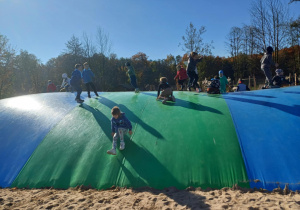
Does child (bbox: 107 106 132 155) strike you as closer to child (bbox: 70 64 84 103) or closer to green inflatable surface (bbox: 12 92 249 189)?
green inflatable surface (bbox: 12 92 249 189)

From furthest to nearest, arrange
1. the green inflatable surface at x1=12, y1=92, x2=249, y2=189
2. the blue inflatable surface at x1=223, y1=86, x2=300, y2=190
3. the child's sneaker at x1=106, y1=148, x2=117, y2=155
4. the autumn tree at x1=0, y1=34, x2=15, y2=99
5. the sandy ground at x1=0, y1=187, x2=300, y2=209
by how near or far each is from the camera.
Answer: the autumn tree at x1=0, y1=34, x2=15, y2=99 → the child's sneaker at x1=106, y1=148, x2=117, y2=155 → the green inflatable surface at x1=12, y1=92, x2=249, y2=189 → the blue inflatable surface at x1=223, y1=86, x2=300, y2=190 → the sandy ground at x1=0, y1=187, x2=300, y2=209

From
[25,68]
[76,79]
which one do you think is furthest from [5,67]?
[76,79]

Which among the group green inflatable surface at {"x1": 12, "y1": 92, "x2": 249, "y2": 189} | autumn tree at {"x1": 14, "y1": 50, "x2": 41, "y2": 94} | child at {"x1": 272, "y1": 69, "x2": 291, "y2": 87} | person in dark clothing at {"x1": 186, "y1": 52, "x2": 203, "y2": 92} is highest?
autumn tree at {"x1": 14, "y1": 50, "x2": 41, "y2": 94}

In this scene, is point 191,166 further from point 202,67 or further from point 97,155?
point 202,67

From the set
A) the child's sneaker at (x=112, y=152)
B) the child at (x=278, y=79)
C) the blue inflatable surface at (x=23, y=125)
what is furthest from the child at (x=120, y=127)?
the child at (x=278, y=79)

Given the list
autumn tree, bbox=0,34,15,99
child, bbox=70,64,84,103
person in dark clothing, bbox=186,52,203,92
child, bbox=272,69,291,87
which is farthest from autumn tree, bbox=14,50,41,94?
child, bbox=272,69,291,87

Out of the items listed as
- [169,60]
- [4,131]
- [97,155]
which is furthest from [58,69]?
[97,155]

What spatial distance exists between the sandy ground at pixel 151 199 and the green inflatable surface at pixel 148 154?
0.71ft

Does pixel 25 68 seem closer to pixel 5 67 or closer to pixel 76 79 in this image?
pixel 5 67

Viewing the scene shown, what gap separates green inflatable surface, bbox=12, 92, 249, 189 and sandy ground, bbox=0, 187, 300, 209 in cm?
22

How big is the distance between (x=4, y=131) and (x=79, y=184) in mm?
3919

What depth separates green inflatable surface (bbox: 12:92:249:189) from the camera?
14.6 ft

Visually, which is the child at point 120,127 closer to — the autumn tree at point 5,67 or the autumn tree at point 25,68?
the autumn tree at point 5,67

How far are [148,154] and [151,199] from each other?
A: 1282 millimetres
